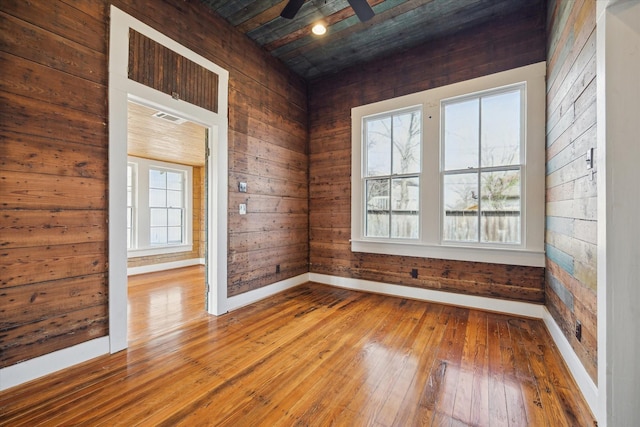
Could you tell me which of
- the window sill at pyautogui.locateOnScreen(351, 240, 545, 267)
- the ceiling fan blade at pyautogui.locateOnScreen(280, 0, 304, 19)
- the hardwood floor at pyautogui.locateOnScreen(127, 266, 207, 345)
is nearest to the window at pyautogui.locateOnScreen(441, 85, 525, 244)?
the window sill at pyautogui.locateOnScreen(351, 240, 545, 267)

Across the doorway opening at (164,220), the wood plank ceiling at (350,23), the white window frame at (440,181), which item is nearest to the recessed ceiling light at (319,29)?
the wood plank ceiling at (350,23)

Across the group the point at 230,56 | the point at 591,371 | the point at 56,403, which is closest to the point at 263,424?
the point at 56,403

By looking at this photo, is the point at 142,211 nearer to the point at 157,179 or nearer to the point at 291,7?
the point at 157,179

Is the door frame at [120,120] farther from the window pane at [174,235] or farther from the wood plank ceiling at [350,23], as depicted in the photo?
the window pane at [174,235]

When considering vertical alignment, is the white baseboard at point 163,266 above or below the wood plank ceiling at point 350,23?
below

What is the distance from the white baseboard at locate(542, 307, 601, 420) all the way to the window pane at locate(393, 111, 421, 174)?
7.05 feet

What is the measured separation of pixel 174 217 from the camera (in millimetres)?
6391

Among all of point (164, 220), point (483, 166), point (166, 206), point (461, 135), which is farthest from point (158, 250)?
point (483, 166)

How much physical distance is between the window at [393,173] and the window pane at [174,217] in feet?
15.7

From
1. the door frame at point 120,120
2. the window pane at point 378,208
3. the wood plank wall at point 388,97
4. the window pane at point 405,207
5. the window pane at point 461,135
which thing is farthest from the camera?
the window pane at point 378,208

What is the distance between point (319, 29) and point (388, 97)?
4.13 feet

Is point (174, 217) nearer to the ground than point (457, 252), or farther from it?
farther from it

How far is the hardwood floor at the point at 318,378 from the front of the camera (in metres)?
1.53

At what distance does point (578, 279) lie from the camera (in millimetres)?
1851
